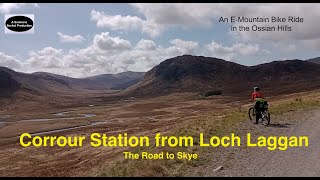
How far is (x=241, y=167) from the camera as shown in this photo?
13.9m

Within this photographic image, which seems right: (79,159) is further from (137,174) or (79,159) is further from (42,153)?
(137,174)

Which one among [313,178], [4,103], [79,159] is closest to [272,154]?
[313,178]

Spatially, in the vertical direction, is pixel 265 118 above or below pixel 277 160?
above

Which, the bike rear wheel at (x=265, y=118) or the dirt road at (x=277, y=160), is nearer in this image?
the dirt road at (x=277, y=160)

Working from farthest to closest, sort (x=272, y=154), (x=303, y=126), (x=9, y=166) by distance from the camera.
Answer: (x=9, y=166) < (x=303, y=126) < (x=272, y=154)

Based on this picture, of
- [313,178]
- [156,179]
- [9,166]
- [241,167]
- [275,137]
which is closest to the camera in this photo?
[313,178]

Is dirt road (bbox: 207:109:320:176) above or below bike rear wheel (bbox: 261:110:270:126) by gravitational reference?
below

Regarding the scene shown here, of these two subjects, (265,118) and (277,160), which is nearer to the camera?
(277,160)

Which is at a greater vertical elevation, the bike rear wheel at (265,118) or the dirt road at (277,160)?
the bike rear wheel at (265,118)

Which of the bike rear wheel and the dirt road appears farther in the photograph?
the bike rear wheel

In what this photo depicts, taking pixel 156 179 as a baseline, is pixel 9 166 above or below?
below

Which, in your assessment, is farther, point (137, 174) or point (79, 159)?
point (79, 159)

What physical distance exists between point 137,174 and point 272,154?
5.85 metres

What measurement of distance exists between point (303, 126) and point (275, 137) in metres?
4.16
